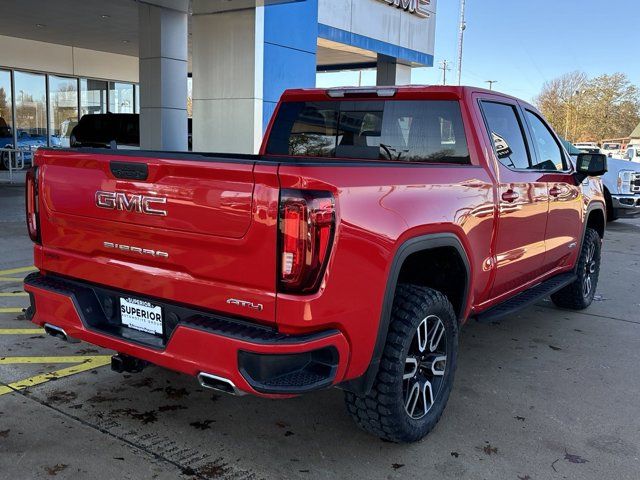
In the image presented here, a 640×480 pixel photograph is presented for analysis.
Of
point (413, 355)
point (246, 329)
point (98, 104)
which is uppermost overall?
point (98, 104)

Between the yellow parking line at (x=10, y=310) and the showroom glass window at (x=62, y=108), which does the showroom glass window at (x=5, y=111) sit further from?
the yellow parking line at (x=10, y=310)

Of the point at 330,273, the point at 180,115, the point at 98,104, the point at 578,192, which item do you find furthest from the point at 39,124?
the point at 330,273

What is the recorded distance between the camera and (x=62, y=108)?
22969mm

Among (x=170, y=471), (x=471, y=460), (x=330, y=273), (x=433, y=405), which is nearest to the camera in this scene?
(x=330, y=273)

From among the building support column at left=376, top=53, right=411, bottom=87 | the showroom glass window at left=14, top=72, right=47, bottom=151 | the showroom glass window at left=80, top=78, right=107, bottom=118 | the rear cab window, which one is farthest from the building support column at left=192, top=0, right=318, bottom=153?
the showroom glass window at left=80, top=78, right=107, bottom=118

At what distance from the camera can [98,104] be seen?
24094 mm

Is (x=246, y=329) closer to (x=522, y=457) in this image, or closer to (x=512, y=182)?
(x=522, y=457)

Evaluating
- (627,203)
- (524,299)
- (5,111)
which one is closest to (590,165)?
(524,299)

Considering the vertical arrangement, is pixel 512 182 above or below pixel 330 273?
above

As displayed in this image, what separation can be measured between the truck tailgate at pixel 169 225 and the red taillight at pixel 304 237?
50 mm

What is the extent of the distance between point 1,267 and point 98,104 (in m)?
Answer: 18.5

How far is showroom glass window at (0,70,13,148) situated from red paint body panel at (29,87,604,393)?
20026mm

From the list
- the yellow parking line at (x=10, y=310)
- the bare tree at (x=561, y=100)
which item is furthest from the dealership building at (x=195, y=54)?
the bare tree at (x=561, y=100)

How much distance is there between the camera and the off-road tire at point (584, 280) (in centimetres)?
605
